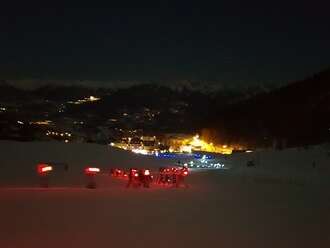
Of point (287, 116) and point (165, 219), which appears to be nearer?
point (165, 219)

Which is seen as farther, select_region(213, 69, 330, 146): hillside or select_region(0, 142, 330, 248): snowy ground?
select_region(213, 69, 330, 146): hillside

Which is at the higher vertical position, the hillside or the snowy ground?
the hillside

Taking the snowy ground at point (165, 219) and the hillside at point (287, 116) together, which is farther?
the hillside at point (287, 116)

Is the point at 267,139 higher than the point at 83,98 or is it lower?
lower

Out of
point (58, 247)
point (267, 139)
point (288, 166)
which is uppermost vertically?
point (267, 139)

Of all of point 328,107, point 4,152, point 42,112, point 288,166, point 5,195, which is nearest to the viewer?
point 5,195

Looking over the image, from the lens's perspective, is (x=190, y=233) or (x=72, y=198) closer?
(x=190, y=233)

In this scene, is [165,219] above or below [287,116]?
below

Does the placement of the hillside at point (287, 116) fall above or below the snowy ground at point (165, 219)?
above

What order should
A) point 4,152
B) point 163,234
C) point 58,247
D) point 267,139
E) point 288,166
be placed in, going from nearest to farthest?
point 58,247 → point 163,234 → point 4,152 → point 288,166 → point 267,139

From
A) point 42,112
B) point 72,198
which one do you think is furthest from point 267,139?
point 72,198

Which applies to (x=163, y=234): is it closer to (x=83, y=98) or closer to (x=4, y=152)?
(x=4, y=152)
